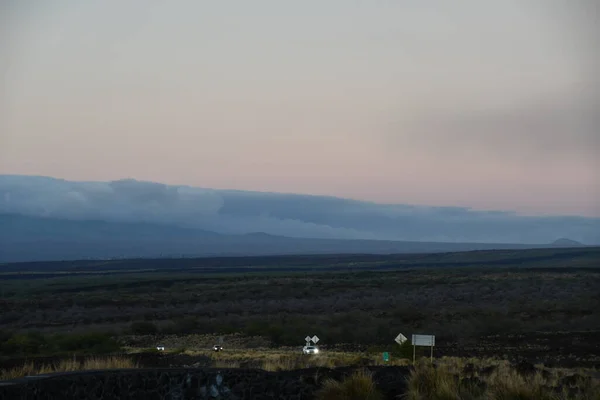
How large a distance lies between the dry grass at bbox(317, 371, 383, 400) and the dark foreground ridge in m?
0.62

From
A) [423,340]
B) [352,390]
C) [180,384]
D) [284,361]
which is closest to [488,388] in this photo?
[352,390]

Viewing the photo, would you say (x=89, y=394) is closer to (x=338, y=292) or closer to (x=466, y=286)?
(x=338, y=292)

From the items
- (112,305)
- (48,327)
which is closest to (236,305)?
(112,305)

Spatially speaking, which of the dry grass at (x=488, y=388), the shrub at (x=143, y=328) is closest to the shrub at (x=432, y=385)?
the dry grass at (x=488, y=388)

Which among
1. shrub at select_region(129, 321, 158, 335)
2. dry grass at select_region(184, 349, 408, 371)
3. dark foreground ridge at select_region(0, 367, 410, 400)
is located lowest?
shrub at select_region(129, 321, 158, 335)

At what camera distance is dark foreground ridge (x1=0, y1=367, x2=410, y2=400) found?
1545 cm

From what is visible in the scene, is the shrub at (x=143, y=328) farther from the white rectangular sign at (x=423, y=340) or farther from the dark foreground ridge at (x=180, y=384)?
the dark foreground ridge at (x=180, y=384)

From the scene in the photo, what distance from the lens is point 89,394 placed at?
1611cm

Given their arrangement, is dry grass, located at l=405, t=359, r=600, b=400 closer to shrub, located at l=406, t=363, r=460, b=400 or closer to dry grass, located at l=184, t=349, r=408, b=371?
shrub, located at l=406, t=363, r=460, b=400

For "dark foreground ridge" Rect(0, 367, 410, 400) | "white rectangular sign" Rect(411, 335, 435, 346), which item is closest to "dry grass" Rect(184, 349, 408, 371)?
"white rectangular sign" Rect(411, 335, 435, 346)

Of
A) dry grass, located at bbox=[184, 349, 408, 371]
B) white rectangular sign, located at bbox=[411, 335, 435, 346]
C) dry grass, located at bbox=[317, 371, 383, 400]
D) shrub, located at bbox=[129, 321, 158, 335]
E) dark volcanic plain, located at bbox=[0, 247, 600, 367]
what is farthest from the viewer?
shrub, located at bbox=[129, 321, 158, 335]

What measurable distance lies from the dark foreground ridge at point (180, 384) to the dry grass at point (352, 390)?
0.62m

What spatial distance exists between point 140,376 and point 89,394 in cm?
106

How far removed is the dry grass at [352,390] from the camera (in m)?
14.0
